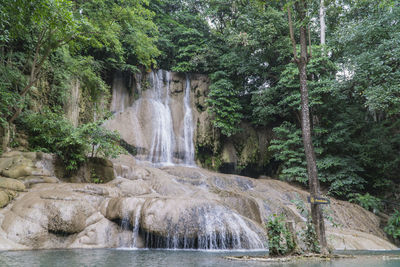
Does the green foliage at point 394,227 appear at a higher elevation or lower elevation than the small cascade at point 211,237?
lower

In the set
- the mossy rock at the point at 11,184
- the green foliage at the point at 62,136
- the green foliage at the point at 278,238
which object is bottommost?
the green foliage at the point at 278,238

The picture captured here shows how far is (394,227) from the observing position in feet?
43.8

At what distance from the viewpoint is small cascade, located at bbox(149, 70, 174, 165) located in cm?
1832

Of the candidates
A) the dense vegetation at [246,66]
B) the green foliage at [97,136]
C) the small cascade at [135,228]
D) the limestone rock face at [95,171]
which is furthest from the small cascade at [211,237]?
the dense vegetation at [246,66]

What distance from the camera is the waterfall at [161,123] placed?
18.3 m

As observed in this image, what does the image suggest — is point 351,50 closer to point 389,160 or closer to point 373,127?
point 373,127

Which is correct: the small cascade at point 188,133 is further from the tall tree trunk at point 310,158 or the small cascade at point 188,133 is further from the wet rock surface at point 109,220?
the tall tree trunk at point 310,158

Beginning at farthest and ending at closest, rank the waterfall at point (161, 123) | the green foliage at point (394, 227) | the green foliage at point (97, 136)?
1. the waterfall at point (161, 123)
2. the green foliage at point (394, 227)
3. the green foliage at point (97, 136)

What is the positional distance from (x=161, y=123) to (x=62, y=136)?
8.69 metres

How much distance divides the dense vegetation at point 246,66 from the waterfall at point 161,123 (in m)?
2.18

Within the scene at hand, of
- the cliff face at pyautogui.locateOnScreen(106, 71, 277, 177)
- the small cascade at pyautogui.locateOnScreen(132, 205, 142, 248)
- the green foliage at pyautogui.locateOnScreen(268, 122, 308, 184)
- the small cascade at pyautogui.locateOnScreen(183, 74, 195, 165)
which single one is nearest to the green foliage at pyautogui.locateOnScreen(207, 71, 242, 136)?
the cliff face at pyautogui.locateOnScreen(106, 71, 277, 177)

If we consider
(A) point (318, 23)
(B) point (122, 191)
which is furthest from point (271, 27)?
(B) point (122, 191)

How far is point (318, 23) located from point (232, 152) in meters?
11.0

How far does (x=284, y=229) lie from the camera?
6.11m
